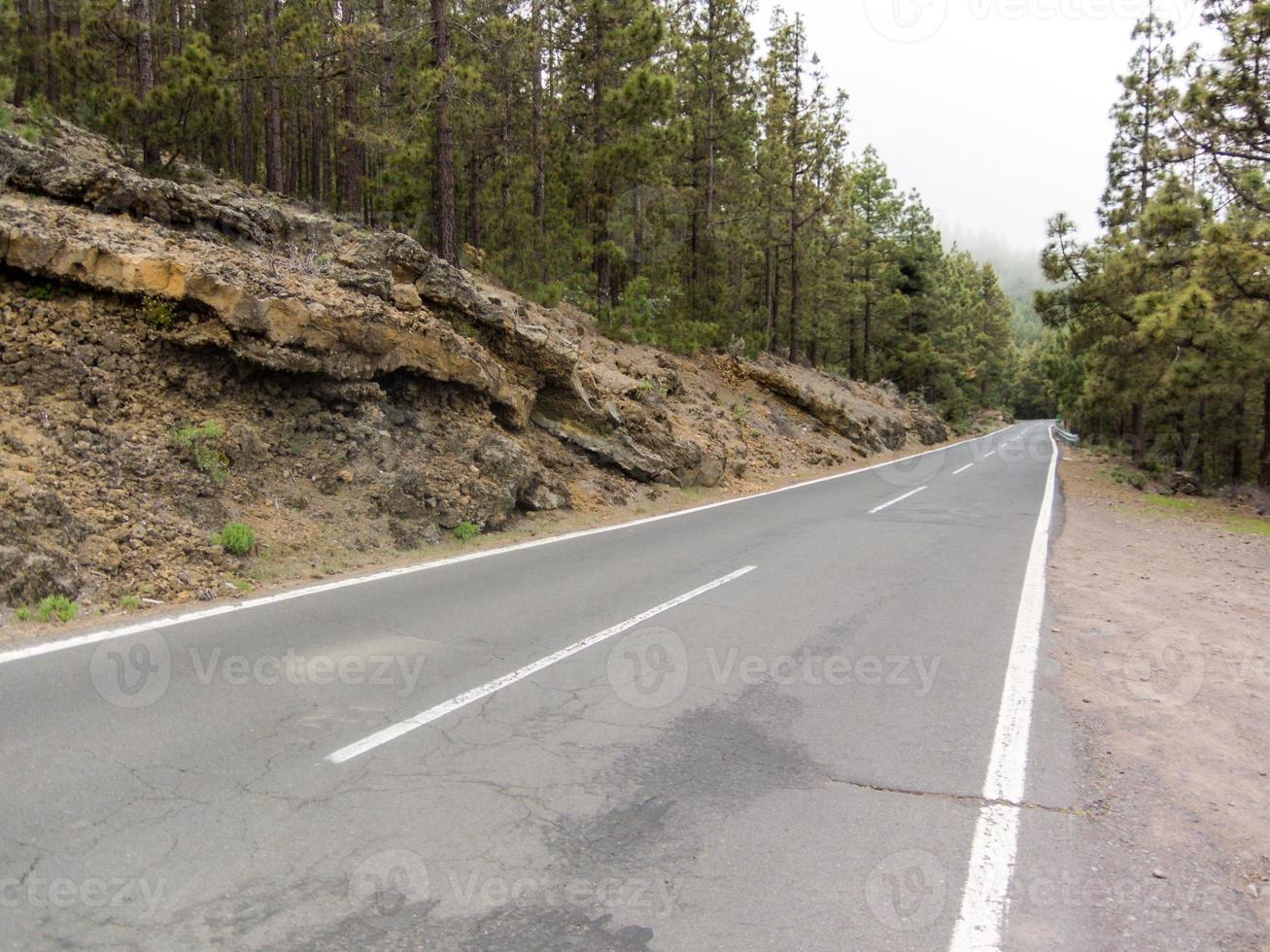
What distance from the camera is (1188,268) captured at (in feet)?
68.4

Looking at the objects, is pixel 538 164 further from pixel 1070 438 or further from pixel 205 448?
pixel 1070 438

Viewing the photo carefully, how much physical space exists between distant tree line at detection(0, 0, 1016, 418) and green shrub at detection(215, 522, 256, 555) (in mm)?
9359

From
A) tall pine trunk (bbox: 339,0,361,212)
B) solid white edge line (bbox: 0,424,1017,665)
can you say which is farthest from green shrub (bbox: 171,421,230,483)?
tall pine trunk (bbox: 339,0,361,212)

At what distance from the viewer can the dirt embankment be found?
141 inches

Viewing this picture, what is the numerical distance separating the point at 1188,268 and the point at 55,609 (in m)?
24.2

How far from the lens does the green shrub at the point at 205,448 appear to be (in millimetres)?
9273

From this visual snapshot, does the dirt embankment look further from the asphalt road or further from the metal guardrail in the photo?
the metal guardrail

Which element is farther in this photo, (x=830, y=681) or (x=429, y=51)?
(x=429, y=51)

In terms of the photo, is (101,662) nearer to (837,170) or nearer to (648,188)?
(648,188)

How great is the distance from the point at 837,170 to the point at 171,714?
38.8 metres

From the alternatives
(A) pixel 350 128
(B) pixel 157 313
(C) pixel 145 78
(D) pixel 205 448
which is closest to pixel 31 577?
(D) pixel 205 448

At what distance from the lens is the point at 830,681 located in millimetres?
6203

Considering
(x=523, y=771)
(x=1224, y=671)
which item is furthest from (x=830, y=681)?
(x=1224, y=671)

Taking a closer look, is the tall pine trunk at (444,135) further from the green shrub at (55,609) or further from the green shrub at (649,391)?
the green shrub at (55,609)
